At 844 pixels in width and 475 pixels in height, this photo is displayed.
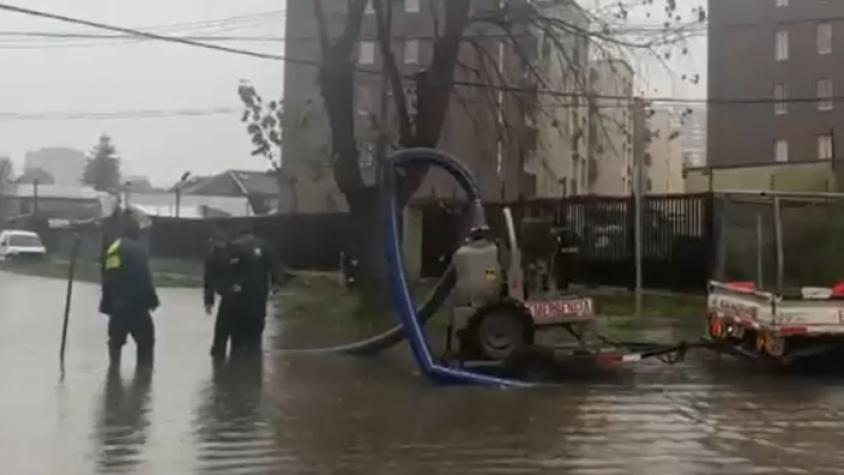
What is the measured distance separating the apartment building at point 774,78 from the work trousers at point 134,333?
4683 cm

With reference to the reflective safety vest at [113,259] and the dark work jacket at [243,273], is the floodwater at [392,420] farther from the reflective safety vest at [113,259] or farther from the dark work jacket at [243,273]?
the reflective safety vest at [113,259]

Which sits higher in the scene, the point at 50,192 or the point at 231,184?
the point at 231,184

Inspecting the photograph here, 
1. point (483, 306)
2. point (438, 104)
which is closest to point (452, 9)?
point (438, 104)

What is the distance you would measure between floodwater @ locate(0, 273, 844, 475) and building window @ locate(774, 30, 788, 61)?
48.6 m

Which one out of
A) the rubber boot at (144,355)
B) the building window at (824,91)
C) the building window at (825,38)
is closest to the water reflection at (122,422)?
the rubber boot at (144,355)

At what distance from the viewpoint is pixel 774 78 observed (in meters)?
62.0

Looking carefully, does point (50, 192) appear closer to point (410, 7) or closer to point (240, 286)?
point (410, 7)

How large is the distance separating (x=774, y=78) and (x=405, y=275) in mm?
51057

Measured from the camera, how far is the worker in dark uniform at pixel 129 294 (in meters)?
14.6

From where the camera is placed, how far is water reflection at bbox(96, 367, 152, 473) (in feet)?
30.5

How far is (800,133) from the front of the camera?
2397 inches

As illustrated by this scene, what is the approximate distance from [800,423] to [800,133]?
2054 inches

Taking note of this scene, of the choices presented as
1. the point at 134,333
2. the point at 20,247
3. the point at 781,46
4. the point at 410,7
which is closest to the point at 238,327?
the point at 134,333

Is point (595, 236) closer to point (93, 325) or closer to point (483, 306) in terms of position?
point (93, 325)
